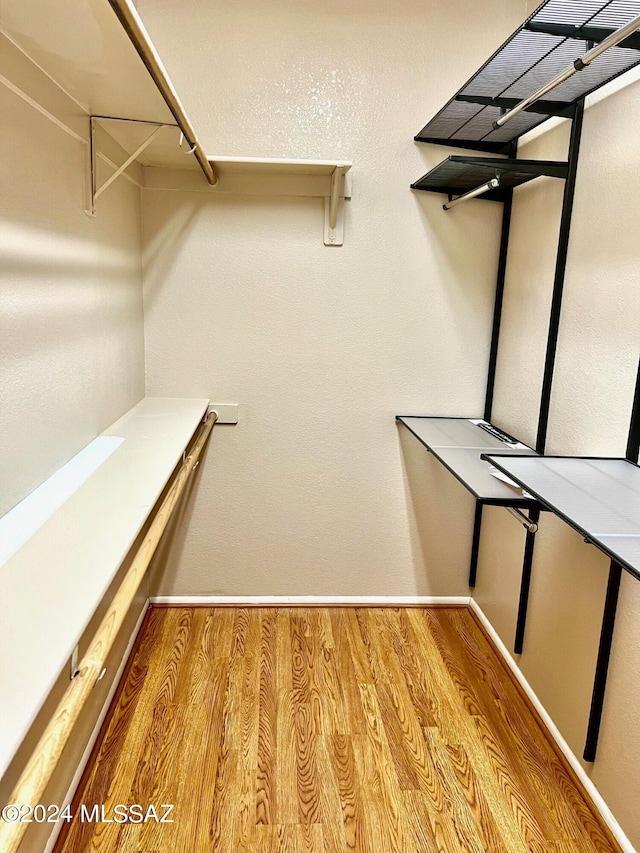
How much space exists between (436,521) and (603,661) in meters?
1.21

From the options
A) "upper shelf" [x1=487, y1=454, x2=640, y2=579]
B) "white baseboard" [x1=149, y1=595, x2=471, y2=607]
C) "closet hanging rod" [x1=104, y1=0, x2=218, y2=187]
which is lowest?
"white baseboard" [x1=149, y1=595, x2=471, y2=607]

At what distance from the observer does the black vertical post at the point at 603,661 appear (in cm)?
171

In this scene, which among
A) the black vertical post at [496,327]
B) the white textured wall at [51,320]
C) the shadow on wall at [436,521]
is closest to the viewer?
the white textured wall at [51,320]

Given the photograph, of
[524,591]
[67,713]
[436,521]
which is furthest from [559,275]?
[67,713]

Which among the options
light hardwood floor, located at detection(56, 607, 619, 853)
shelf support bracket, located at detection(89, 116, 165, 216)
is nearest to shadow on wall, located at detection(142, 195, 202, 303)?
shelf support bracket, located at detection(89, 116, 165, 216)

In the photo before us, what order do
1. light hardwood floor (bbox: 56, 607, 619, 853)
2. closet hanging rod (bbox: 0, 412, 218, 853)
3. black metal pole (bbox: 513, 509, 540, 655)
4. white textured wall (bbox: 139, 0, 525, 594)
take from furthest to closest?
white textured wall (bbox: 139, 0, 525, 594), black metal pole (bbox: 513, 509, 540, 655), light hardwood floor (bbox: 56, 607, 619, 853), closet hanging rod (bbox: 0, 412, 218, 853)

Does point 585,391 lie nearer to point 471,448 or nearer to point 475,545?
point 471,448

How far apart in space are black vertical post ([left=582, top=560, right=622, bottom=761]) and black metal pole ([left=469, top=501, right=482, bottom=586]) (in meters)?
1.12

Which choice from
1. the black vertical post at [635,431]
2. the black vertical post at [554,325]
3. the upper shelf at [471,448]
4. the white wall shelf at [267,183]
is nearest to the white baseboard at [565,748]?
the black vertical post at [554,325]

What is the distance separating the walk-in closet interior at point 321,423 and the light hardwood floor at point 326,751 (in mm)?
11

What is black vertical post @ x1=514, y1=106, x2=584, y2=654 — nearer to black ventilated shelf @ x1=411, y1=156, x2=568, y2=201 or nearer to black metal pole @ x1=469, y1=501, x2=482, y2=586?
black ventilated shelf @ x1=411, y1=156, x2=568, y2=201

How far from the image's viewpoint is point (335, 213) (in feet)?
8.54

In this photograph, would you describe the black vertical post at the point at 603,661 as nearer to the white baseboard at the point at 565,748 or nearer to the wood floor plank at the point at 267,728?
the white baseboard at the point at 565,748

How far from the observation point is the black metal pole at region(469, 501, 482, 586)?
2.90 m
